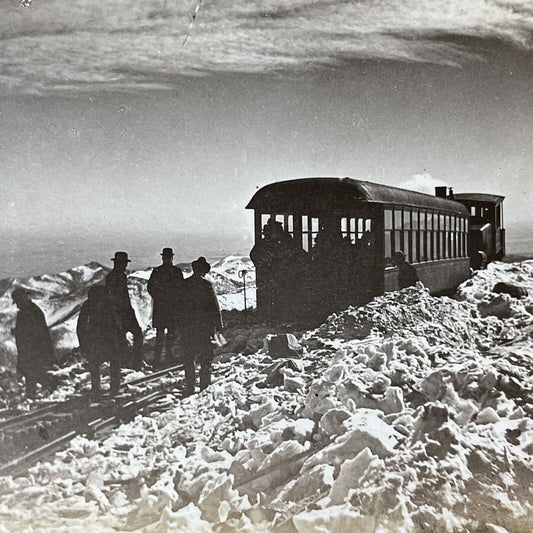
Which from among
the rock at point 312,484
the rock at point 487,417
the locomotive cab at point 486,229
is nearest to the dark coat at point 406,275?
the locomotive cab at point 486,229

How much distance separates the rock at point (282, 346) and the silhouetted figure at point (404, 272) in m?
0.48

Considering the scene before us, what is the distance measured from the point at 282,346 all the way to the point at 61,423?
2.89 feet

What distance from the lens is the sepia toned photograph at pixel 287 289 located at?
1.74m

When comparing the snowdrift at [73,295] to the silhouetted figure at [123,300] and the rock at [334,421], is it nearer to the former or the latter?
the silhouetted figure at [123,300]

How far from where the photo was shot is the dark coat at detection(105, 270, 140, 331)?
1.80 m

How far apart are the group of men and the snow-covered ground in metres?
0.18

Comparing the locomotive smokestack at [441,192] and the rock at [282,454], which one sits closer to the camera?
the rock at [282,454]

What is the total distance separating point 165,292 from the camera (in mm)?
1830

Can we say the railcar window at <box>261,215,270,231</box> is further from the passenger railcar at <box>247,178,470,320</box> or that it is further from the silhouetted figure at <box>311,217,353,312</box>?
the silhouetted figure at <box>311,217,353,312</box>

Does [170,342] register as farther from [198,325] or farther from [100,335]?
[100,335]

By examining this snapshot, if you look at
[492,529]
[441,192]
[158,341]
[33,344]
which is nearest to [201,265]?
[158,341]

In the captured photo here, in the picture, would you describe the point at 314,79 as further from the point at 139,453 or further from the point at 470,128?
the point at 139,453

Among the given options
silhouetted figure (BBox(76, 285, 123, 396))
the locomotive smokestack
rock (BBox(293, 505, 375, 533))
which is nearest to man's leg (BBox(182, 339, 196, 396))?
silhouetted figure (BBox(76, 285, 123, 396))

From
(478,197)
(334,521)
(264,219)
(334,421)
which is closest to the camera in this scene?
(334,521)
